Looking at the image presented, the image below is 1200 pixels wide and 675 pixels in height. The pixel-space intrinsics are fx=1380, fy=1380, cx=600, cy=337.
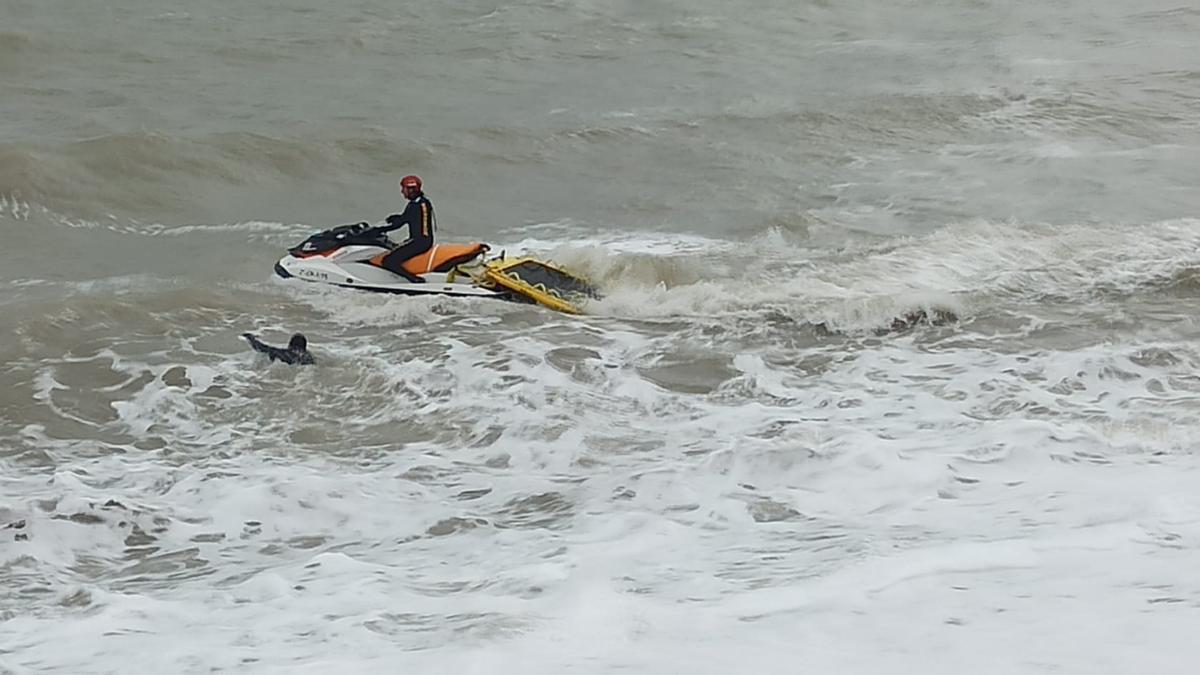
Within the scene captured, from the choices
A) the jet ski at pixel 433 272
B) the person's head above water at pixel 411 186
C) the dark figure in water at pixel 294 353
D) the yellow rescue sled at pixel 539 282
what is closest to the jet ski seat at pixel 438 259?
the jet ski at pixel 433 272

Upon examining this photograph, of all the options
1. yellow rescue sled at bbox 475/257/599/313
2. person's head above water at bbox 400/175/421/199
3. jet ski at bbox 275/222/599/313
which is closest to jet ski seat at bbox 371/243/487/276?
jet ski at bbox 275/222/599/313

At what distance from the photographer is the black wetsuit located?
13.0 m

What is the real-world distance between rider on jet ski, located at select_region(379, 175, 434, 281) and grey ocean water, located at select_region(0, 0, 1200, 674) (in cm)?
51

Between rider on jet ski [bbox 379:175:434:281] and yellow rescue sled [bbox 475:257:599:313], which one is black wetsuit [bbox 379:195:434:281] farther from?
yellow rescue sled [bbox 475:257:599:313]

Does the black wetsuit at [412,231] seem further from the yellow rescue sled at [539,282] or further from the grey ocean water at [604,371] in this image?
the yellow rescue sled at [539,282]

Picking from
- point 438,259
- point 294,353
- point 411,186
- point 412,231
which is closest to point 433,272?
point 438,259

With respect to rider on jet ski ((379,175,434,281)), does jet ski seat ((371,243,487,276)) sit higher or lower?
lower

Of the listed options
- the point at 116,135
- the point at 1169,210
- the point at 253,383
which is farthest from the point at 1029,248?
the point at 116,135

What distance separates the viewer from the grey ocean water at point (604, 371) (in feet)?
20.5

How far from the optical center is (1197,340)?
36.4 ft

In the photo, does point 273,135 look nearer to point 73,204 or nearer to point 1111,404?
point 73,204

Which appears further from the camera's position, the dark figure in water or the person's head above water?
the person's head above water

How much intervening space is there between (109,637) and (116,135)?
43.8 feet

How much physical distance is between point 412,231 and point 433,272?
46 centimetres
